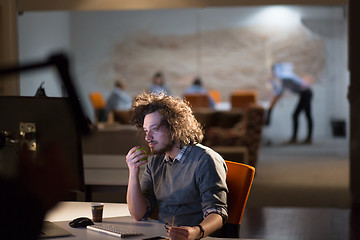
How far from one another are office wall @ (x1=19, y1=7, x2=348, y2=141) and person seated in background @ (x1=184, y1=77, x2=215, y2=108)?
8 centimetres

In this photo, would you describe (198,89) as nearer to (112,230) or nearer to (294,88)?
(294,88)

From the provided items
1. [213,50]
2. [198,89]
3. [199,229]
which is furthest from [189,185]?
[198,89]

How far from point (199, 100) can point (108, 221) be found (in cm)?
508

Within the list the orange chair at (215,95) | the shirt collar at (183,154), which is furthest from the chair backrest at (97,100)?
the shirt collar at (183,154)

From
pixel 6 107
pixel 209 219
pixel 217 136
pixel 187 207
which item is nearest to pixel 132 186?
pixel 187 207

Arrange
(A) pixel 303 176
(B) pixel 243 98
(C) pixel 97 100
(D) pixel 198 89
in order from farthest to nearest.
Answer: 1. (C) pixel 97 100
2. (D) pixel 198 89
3. (B) pixel 243 98
4. (A) pixel 303 176

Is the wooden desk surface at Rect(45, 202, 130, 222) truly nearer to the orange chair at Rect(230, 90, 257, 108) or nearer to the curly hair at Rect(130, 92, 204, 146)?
the curly hair at Rect(130, 92, 204, 146)

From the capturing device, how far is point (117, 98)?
746 centimetres

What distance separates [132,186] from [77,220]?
301 millimetres

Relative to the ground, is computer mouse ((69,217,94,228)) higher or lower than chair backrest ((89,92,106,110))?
lower

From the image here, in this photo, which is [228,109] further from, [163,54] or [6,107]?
[6,107]

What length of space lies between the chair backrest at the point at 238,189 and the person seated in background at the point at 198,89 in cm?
468

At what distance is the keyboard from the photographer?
2133 mm

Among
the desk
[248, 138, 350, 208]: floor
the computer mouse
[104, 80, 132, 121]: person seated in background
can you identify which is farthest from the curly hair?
[104, 80, 132, 121]: person seated in background
